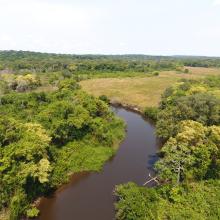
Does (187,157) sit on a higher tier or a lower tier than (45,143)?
lower

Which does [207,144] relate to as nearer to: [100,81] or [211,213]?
[211,213]

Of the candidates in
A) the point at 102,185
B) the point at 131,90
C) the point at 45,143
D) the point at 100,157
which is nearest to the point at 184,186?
the point at 102,185

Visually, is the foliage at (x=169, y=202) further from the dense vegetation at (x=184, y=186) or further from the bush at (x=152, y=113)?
the bush at (x=152, y=113)

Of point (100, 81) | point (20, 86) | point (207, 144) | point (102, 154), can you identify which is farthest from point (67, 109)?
point (100, 81)

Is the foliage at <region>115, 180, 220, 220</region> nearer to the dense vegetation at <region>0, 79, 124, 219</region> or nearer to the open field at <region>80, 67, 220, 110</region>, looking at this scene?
the dense vegetation at <region>0, 79, 124, 219</region>

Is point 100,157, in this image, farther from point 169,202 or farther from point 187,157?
point 169,202

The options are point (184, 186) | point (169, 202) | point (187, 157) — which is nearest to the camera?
point (169, 202)

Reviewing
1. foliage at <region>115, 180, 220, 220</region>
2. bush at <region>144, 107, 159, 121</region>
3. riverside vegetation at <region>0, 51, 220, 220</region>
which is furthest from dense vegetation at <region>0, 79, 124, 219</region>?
bush at <region>144, 107, 159, 121</region>
